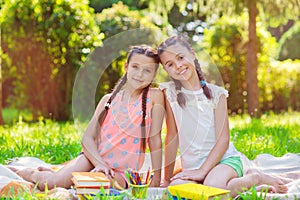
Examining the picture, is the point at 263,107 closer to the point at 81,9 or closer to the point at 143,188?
the point at 81,9

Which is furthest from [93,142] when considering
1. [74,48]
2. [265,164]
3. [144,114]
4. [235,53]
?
[235,53]

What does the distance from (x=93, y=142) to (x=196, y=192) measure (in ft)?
2.95

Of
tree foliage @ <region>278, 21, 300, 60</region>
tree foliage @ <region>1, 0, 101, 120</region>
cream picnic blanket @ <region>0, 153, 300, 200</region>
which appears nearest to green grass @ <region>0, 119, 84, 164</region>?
cream picnic blanket @ <region>0, 153, 300, 200</region>

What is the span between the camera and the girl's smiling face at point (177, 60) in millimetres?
2922

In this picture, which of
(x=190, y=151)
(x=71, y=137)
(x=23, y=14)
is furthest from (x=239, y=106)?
(x=190, y=151)

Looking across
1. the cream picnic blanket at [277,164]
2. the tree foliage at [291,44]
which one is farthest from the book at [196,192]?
the tree foliage at [291,44]

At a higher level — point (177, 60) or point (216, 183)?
point (177, 60)

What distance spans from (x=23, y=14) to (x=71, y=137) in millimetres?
2903

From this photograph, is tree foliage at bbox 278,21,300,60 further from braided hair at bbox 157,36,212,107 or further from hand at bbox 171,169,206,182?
hand at bbox 171,169,206,182

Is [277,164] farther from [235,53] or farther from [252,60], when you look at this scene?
[235,53]

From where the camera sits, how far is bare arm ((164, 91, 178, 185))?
10.1 ft

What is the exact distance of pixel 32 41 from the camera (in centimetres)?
730

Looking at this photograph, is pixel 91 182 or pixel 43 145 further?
pixel 43 145

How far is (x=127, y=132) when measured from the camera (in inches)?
120
